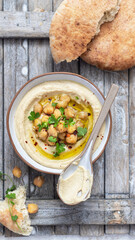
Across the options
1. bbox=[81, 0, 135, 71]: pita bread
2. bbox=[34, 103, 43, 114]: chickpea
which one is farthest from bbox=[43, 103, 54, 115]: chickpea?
bbox=[81, 0, 135, 71]: pita bread

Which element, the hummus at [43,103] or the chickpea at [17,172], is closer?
the hummus at [43,103]

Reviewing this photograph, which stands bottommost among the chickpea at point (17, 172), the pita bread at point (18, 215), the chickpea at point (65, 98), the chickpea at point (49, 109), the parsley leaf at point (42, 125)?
the pita bread at point (18, 215)

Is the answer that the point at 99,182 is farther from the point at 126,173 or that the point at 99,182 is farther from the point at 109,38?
the point at 109,38

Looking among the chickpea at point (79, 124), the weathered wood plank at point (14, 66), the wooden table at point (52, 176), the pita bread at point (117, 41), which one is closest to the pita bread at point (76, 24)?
the pita bread at point (117, 41)

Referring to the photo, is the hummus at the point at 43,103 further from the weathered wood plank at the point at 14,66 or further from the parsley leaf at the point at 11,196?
the parsley leaf at the point at 11,196

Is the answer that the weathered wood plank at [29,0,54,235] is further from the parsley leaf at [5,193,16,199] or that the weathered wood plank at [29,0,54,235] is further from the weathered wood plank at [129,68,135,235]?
the weathered wood plank at [129,68,135,235]

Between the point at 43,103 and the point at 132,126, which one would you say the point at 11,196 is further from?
the point at 132,126

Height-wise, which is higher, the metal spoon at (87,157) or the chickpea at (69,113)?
the chickpea at (69,113)
